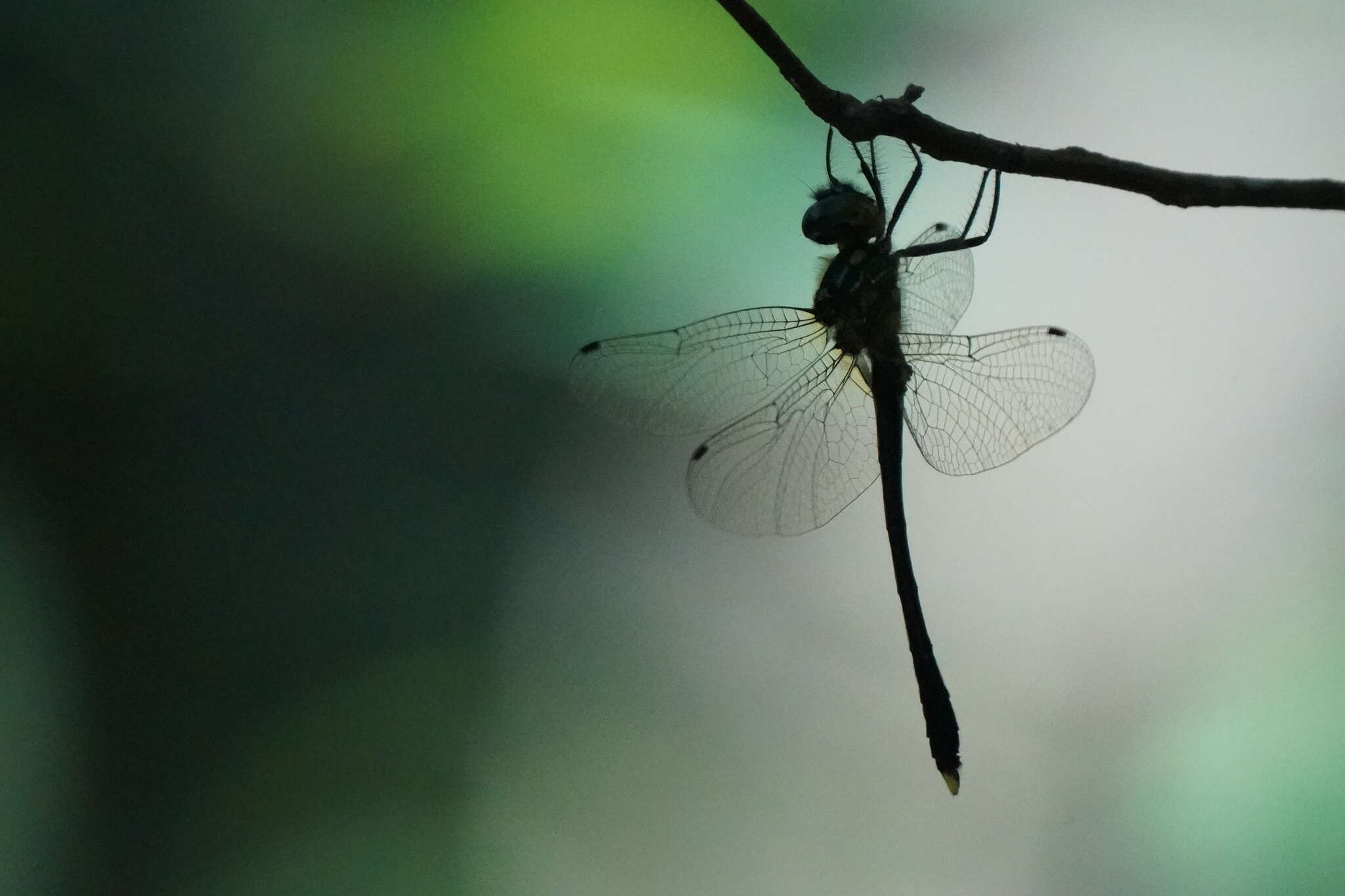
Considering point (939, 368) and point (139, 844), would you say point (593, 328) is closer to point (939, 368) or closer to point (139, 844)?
point (939, 368)

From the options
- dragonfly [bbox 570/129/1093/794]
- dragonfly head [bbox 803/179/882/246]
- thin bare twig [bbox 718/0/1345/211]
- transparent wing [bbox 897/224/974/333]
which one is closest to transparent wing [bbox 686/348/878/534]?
dragonfly [bbox 570/129/1093/794]

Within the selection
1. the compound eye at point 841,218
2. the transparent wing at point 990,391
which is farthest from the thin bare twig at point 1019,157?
the transparent wing at point 990,391

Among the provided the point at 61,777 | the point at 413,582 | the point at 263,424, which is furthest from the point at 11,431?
the point at 413,582

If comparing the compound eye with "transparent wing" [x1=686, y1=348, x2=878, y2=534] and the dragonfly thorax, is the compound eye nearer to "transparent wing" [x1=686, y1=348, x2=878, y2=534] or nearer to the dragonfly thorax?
the dragonfly thorax

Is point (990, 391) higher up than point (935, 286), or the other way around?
point (935, 286)

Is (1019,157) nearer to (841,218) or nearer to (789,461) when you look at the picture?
(841,218)

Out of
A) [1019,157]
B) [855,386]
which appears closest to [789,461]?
[855,386]

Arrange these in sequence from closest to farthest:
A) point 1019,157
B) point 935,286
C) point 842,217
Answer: point 1019,157 < point 842,217 < point 935,286
